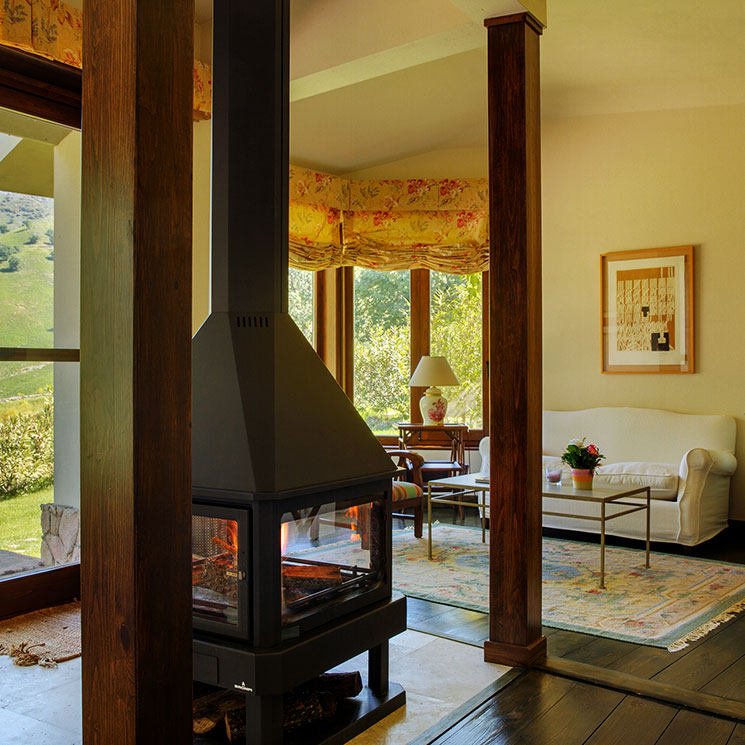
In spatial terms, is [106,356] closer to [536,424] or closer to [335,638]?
[335,638]

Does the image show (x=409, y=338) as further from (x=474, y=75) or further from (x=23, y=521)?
(x=23, y=521)

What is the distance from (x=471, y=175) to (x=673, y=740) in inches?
210

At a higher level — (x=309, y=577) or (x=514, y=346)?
(x=514, y=346)

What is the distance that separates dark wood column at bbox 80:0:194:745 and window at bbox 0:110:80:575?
2.41m

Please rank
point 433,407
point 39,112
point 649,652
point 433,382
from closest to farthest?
point 649,652
point 39,112
point 433,382
point 433,407

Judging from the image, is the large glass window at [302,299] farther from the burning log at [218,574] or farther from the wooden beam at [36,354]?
the burning log at [218,574]

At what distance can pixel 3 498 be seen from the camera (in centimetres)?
351

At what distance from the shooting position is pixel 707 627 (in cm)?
350

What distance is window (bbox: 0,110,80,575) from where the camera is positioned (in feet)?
11.7

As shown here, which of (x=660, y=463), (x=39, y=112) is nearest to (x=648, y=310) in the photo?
(x=660, y=463)

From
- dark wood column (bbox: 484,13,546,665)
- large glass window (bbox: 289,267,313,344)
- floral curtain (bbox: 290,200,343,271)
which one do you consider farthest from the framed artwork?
dark wood column (bbox: 484,13,546,665)

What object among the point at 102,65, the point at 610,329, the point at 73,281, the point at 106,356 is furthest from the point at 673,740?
the point at 610,329

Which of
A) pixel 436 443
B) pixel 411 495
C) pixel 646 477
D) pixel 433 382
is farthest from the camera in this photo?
pixel 436 443

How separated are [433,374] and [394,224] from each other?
1422mm
